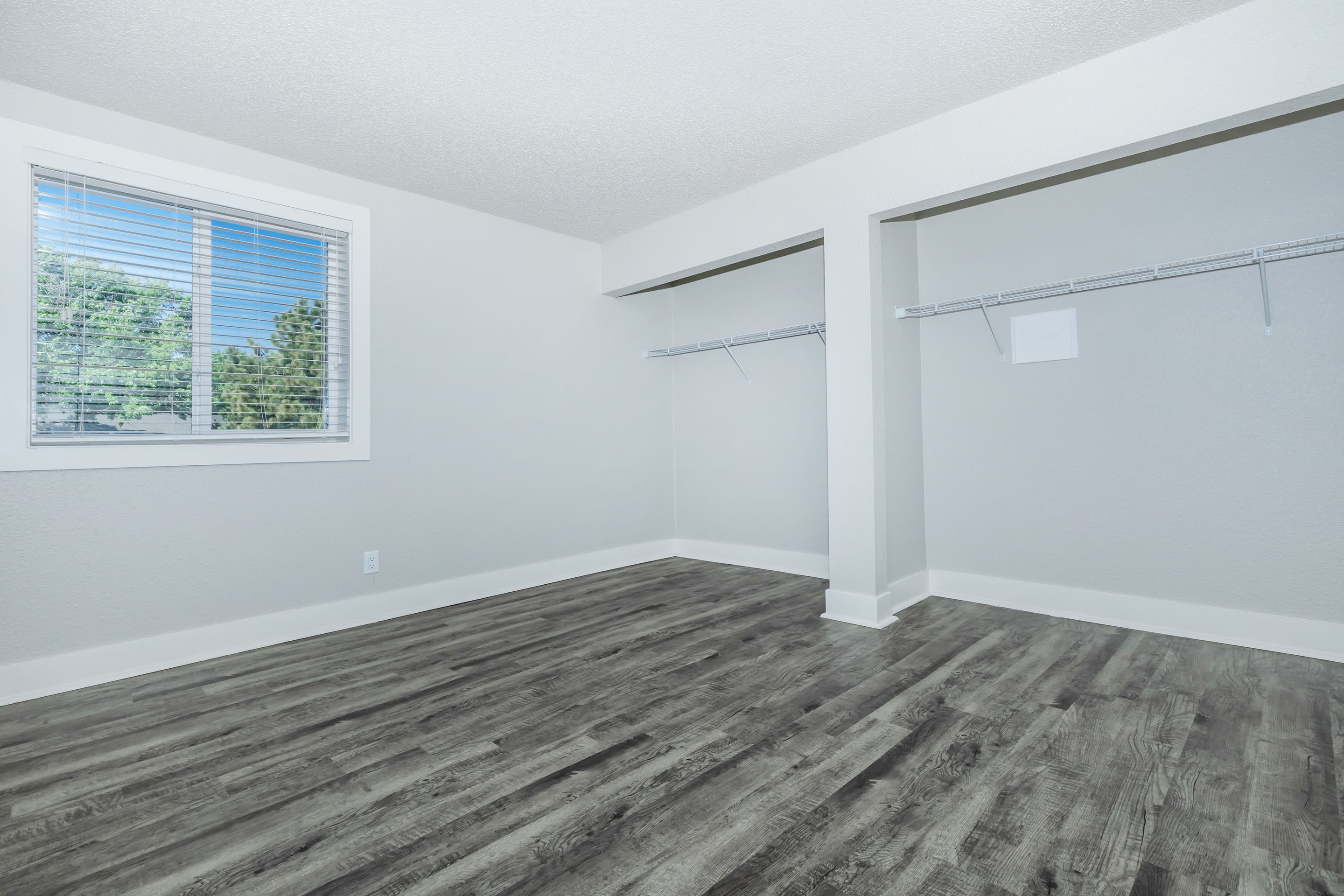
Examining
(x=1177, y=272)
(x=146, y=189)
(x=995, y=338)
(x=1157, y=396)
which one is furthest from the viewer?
(x=995, y=338)

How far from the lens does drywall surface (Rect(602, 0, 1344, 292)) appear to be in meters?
2.29

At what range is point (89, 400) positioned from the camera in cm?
289

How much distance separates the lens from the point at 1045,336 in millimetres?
3549

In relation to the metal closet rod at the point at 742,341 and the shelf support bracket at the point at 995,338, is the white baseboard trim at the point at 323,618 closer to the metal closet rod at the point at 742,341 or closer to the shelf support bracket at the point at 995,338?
the metal closet rod at the point at 742,341

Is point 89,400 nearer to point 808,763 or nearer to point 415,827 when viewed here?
point 415,827

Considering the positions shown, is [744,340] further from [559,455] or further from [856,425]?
[559,455]

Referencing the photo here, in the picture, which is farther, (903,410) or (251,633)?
(903,410)

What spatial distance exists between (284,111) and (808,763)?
3431 millimetres

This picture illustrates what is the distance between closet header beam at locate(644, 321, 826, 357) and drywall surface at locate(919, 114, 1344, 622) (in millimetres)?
625

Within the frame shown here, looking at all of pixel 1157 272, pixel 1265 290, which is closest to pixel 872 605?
pixel 1157 272

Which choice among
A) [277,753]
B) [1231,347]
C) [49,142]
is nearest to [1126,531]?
[1231,347]

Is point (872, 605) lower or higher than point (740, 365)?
lower

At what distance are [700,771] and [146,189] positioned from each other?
3503mm

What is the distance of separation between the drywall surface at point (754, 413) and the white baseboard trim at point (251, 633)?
1206 mm
